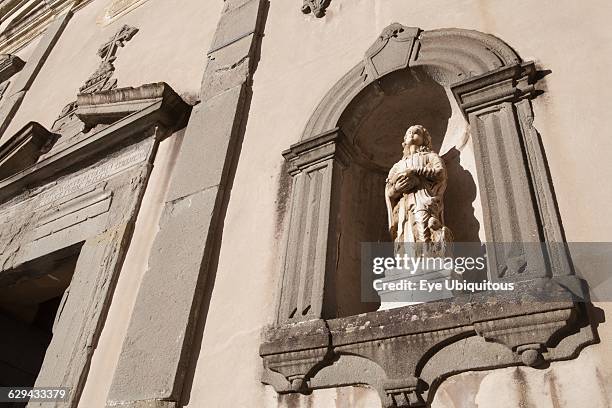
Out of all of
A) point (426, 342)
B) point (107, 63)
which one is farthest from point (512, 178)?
point (107, 63)

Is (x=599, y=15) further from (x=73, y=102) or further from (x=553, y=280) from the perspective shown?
(x=73, y=102)

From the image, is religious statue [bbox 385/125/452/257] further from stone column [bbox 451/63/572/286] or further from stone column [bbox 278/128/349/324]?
stone column [bbox 278/128/349/324]

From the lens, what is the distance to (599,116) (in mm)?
2527

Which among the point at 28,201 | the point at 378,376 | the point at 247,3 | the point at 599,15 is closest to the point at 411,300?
the point at 378,376

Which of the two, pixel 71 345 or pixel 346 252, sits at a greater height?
pixel 346 252

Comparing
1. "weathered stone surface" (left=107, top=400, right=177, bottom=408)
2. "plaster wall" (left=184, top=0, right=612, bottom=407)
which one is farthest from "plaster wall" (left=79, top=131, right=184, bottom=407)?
"plaster wall" (left=184, top=0, right=612, bottom=407)

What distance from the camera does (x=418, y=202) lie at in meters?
2.73

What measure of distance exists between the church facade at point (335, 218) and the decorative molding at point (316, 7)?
0.9 inches

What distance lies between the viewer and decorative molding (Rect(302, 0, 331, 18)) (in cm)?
434

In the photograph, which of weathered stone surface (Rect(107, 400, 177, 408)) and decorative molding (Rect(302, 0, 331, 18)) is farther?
decorative molding (Rect(302, 0, 331, 18))

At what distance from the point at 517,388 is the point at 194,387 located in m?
1.66

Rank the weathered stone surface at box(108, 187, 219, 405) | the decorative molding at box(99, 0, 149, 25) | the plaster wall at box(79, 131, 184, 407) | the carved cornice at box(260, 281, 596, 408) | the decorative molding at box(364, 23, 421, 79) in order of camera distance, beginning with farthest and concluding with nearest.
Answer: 1. the decorative molding at box(99, 0, 149, 25)
2. the decorative molding at box(364, 23, 421, 79)
3. the plaster wall at box(79, 131, 184, 407)
4. the weathered stone surface at box(108, 187, 219, 405)
5. the carved cornice at box(260, 281, 596, 408)

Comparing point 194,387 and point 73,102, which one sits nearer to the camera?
point 194,387

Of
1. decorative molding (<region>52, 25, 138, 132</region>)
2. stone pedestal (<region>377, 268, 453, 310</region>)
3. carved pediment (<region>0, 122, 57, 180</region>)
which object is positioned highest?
decorative molding (<region>52, 25, 138, 132</region>)
